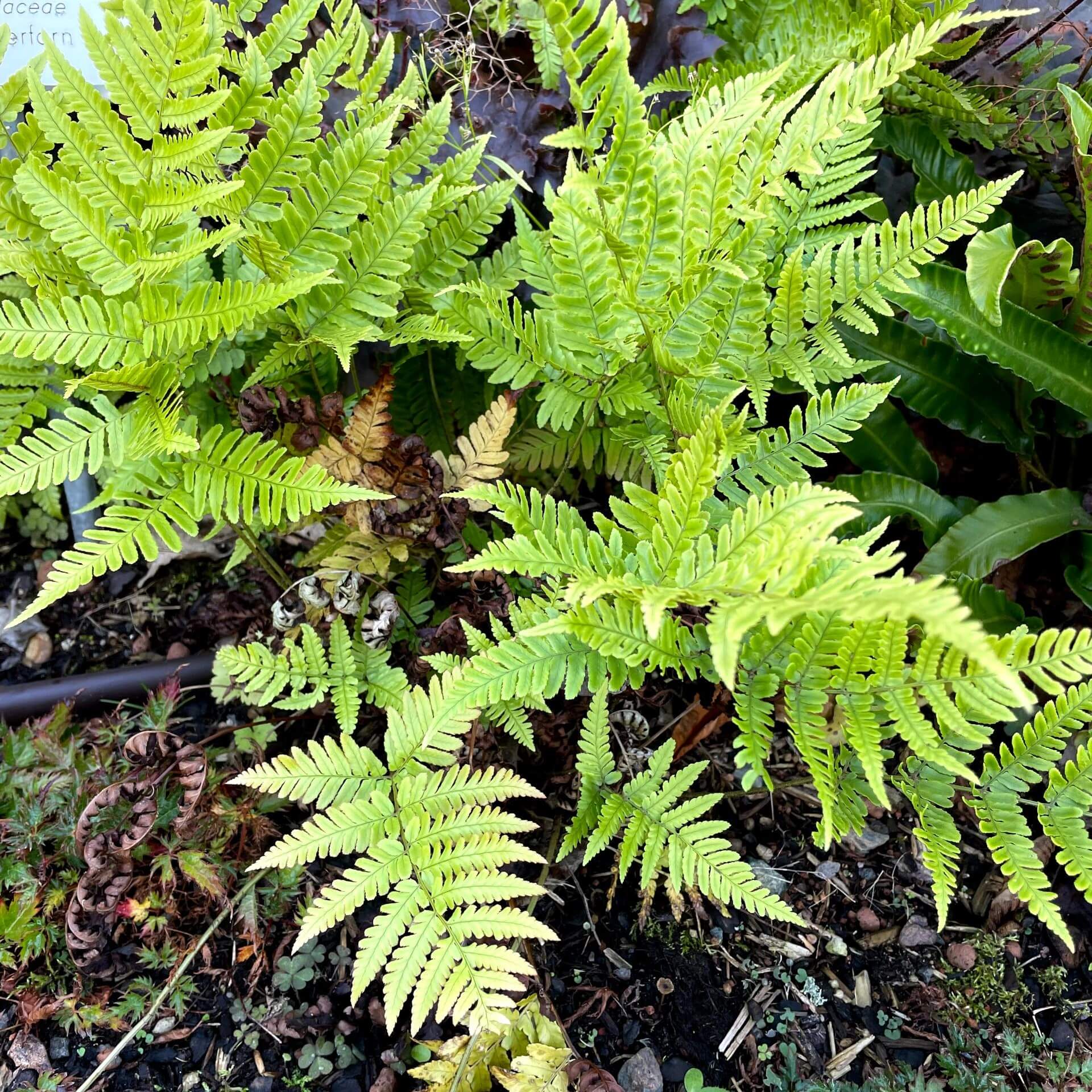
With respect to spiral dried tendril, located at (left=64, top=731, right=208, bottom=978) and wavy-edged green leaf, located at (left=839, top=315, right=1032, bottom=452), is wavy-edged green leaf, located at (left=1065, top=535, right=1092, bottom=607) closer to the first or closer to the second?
wavy-edged green leaf, located at (left=839, top=315, right=1032, bottom=452)

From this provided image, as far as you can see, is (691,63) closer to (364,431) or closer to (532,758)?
(364,431)

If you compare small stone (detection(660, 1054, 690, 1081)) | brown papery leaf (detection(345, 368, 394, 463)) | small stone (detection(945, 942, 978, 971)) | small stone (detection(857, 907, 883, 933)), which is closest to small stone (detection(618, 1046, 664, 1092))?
small stone (detection(660, 1054, 690, 1081))

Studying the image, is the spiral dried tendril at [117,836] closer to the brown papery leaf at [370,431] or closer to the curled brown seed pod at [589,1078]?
the brown papery leaf at [370,431]

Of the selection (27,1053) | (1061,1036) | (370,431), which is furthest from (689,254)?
(27,1053)

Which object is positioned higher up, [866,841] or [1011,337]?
[1011,337]

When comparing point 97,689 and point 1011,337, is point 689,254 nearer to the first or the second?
point 1011,337

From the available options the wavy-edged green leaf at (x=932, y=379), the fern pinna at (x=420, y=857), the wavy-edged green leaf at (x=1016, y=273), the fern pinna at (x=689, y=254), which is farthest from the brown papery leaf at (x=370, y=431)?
the wavy-edged green leaf at (x=1016, y=273)
